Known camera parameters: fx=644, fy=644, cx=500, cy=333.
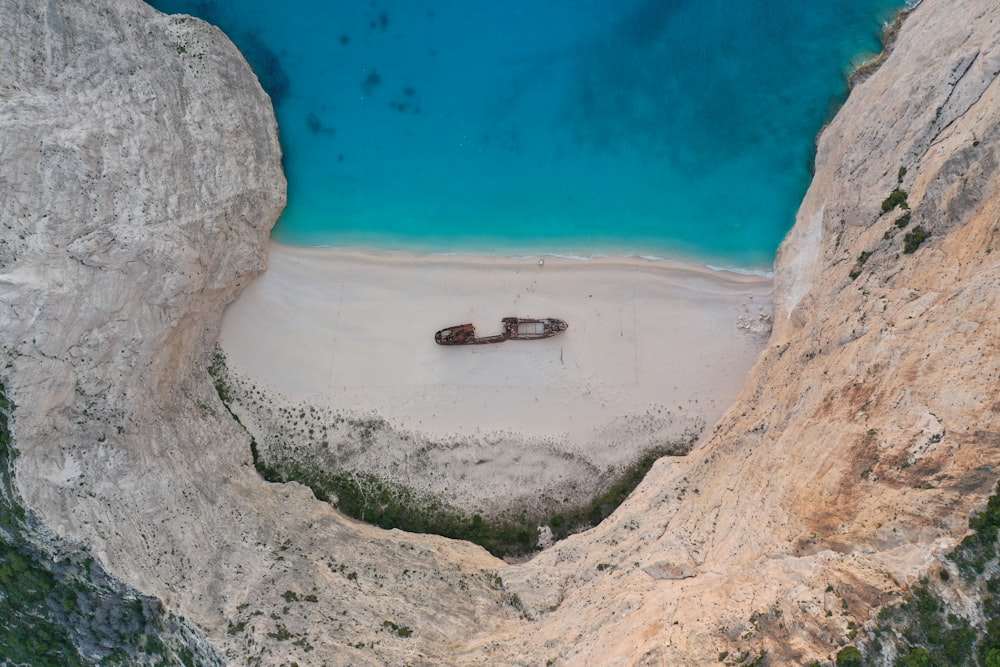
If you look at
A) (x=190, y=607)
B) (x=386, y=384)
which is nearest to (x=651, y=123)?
(x=386, y=384)

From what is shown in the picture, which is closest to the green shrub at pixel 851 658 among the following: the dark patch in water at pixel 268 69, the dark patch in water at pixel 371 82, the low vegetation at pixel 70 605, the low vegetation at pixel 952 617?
the low vegetation at pixel 952 617

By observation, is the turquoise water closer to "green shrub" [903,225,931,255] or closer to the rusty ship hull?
the rusty ship hull

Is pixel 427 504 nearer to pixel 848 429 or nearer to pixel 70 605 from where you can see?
pixel 70 605

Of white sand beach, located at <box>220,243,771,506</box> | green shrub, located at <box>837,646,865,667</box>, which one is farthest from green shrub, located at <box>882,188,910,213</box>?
green shrub, located at <box>837,646,865,667</box>

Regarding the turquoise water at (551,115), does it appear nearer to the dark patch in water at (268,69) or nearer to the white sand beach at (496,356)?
the dark patch in water at (268,69)

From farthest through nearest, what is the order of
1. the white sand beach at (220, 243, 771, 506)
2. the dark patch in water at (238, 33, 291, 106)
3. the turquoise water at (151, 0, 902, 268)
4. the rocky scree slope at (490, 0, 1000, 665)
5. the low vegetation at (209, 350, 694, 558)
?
the dark patch in water at (238, 33, 291, 106) → the turquoise water at (151, 0, 902, 268) → the white sand beach at (220, 243, 771, 506) → the low vegetation at (209, 350, 694, 558) → the rocky scree slope at (490, 0, 1000, 665)

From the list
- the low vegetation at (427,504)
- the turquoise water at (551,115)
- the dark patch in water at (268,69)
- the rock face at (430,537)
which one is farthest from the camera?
the dark patch in water at (268,69)

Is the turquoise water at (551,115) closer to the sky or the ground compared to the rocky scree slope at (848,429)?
closer to the sky
